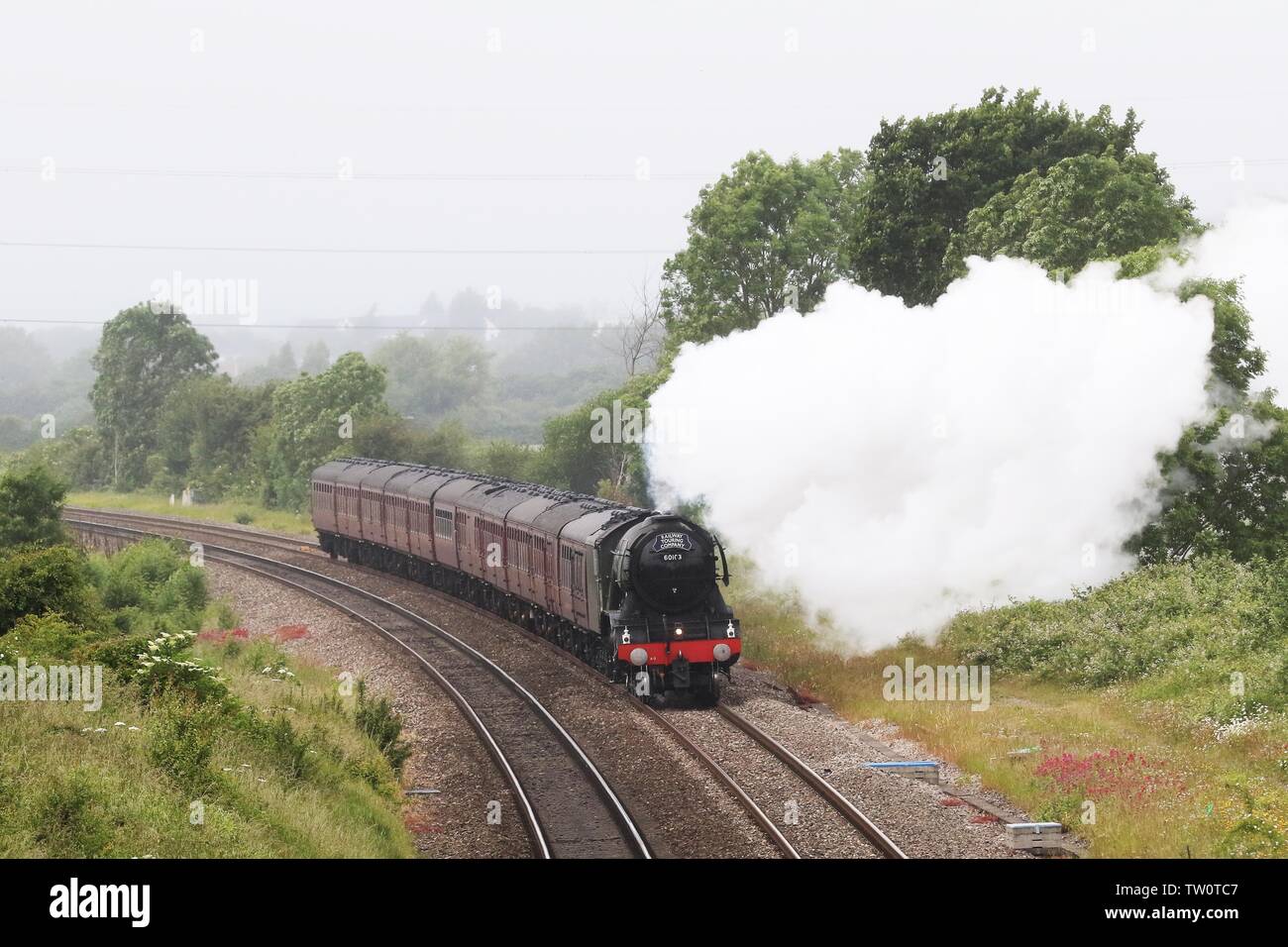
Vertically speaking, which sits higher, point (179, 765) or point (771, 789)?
point (179, 765)

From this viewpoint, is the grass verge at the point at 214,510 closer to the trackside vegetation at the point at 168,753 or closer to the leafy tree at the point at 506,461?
the leafy tree at the point at 506,461

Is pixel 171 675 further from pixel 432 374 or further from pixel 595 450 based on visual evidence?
pixel 432 374

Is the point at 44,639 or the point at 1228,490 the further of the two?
the point at 1228,490

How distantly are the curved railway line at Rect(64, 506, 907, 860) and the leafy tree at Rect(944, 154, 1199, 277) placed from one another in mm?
19522

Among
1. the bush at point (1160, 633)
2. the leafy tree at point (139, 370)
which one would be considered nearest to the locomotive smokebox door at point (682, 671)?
the bush at point (1160, 633)

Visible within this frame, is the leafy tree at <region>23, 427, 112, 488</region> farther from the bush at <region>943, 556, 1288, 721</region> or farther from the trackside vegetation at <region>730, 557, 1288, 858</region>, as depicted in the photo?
the bush at <region>943, 556, 1288, 721</region>

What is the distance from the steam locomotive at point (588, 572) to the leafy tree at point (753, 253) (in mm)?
17212

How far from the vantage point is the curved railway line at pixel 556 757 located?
17078 millimetres

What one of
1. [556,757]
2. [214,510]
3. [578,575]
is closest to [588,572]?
[578,575]

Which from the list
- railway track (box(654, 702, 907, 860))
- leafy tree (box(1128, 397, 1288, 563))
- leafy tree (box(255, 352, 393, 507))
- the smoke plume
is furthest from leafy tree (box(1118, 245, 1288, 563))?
leafy tree (box(255, 352, 393, 507))

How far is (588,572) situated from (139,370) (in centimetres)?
7705

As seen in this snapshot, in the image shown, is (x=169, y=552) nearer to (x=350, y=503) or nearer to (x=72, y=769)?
(x=350, y=503)

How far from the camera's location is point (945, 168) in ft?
159

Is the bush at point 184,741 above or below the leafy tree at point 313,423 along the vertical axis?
below
